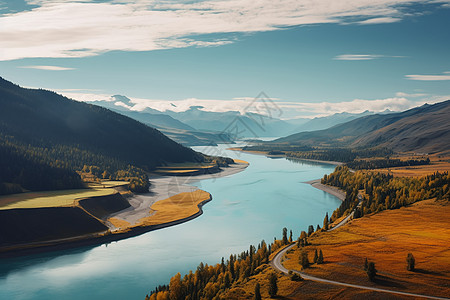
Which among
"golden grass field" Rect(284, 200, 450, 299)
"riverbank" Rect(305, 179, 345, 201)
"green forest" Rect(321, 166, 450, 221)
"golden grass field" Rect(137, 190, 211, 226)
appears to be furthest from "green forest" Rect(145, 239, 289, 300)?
"riverbank" Rect(305, 179, 345, 201)

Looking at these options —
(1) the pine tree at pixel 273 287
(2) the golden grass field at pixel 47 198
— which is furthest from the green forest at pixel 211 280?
(2) the golden grass field at pixel 47 198

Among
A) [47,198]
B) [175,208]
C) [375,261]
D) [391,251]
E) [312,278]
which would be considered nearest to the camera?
[312,278]

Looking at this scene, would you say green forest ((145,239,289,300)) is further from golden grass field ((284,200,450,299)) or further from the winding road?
golden grass field ((284,200,450,299))

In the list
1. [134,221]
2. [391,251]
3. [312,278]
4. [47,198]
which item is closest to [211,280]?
[312,278]

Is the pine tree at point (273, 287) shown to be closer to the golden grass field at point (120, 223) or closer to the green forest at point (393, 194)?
the golden grass field at point (120, 223)

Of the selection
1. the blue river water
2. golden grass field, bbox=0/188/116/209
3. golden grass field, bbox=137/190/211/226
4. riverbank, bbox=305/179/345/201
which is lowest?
riverbank, bbox=305/179/345/201

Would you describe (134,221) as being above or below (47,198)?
below

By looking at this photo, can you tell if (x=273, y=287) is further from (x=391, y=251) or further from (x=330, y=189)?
(x=330, y=189)

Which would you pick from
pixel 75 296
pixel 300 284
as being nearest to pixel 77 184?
pixel 75 296
